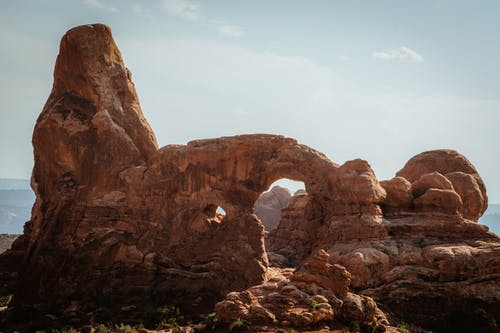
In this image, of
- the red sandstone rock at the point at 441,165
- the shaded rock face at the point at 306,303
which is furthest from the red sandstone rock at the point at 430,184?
the shaded rock face at the point at 306,303

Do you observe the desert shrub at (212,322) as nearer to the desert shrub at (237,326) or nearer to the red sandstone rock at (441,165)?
the desert shrub at (237,326)

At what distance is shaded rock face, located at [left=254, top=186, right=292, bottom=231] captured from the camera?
71562 millimetres

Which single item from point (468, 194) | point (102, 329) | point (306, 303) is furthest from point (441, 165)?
point (102, 329)

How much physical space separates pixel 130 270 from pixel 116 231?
3232mm

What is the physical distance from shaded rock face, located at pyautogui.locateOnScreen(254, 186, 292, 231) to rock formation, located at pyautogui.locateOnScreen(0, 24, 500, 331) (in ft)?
96.3

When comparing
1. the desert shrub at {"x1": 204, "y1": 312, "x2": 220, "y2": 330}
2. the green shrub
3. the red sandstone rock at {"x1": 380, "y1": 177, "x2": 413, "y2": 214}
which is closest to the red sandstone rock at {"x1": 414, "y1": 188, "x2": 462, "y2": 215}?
the red sandstone rock at {"x1": 380, "y1": 177, "x2": 413, "y2": 214}

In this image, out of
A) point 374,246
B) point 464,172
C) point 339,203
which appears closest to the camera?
point 374,246

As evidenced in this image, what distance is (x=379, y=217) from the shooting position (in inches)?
1439

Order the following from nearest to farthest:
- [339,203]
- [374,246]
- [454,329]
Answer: [454,329], [374,246], [339,203]

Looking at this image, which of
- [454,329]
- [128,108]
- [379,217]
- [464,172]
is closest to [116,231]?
[128,108]

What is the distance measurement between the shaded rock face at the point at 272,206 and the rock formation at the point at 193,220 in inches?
1156

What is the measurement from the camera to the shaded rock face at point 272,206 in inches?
2817

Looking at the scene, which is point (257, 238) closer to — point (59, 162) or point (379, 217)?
point (379, 217)

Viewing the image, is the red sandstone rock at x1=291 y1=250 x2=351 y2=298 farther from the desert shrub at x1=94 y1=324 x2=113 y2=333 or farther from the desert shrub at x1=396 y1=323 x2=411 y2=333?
the desert shrub at x1=94 y1=324 x2=113 y2=333
